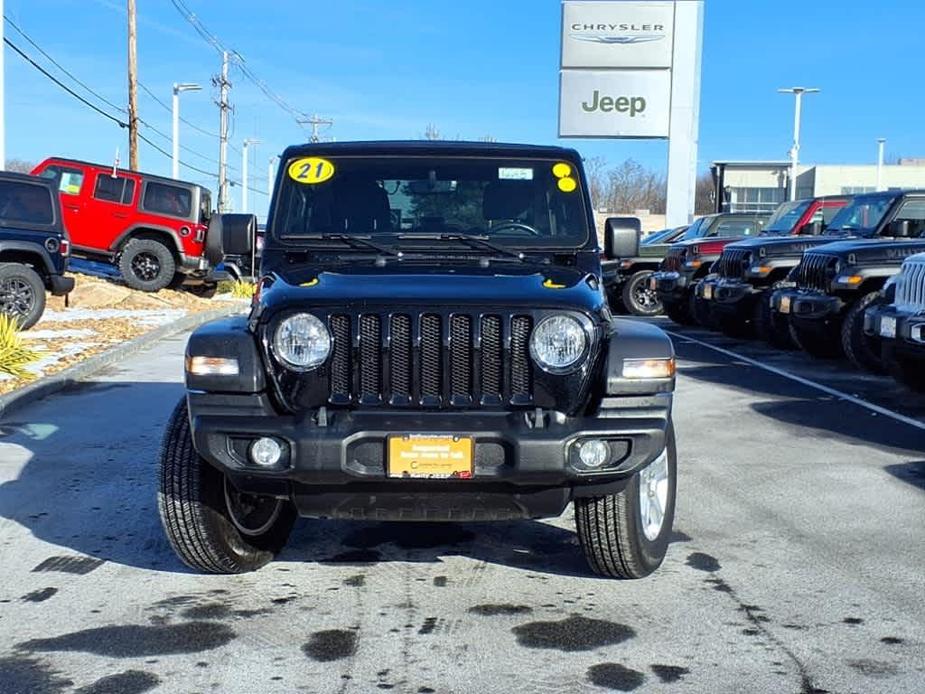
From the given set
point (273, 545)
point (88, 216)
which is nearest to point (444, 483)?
point (273, 545)

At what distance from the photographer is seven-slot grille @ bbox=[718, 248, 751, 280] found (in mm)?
14172

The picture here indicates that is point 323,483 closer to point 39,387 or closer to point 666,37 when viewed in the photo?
point 39,387

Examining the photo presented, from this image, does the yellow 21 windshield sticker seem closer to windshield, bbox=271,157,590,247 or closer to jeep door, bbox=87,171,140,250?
windshield, bbox=271,157,590,247

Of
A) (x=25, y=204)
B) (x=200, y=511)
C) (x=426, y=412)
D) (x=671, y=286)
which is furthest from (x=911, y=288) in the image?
→ (x=25, y=204)

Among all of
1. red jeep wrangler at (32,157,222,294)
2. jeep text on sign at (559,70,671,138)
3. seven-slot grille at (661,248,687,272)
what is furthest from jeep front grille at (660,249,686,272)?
jeep text on sign at (559,70,671,138)

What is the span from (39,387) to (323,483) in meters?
6.21

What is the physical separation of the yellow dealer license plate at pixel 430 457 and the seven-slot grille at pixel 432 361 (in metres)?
0.23

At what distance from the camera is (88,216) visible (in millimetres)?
20188

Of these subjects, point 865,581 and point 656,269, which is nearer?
point 865,581

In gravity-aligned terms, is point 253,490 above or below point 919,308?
below

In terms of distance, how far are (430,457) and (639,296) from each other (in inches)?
653

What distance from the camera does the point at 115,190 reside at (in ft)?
66.4

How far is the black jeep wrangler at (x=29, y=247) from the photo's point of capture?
43.7 ft

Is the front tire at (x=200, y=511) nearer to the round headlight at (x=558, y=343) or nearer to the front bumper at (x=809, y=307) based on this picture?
the round headlight at (x=558, y=343)
